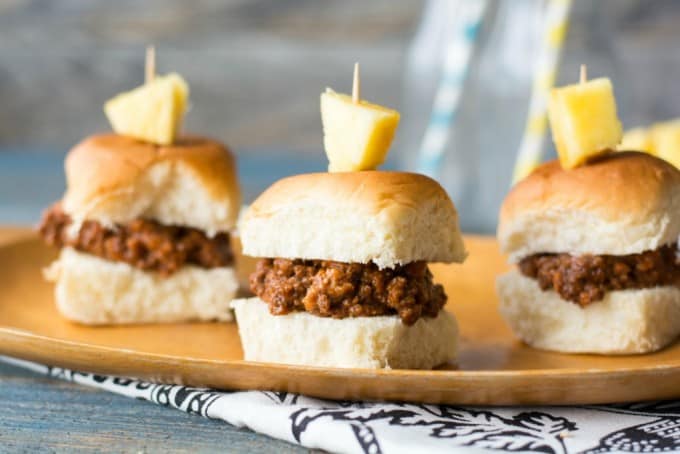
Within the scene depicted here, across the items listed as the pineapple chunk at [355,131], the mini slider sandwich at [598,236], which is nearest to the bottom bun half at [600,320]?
the mini slider sandwich at [598,236]

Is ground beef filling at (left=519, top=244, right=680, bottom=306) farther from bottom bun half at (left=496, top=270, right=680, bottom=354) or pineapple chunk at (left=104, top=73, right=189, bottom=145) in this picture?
pineapple chunk at (left=104, top=73, right=189, bottom=145)

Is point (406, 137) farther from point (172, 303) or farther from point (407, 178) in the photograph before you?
point (407, 178)

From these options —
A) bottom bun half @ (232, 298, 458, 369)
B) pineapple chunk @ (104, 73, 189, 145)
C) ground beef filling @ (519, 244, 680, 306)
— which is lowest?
bottom bun half @ (232, 298, 458, 369)

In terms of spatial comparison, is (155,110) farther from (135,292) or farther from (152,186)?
(135,292)

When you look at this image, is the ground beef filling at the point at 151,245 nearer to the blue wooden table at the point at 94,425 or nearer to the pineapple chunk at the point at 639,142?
the blue wooden table at the point at 94,425

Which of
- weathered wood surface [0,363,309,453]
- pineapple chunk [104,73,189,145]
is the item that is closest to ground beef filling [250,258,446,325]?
weathered wood surface [0,363,309,453]

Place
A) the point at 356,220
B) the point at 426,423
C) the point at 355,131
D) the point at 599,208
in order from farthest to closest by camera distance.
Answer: the point at 599,208 < the point at 355,131 < the point at 356,220 < the point at 426,423

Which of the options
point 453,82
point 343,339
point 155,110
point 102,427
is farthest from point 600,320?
point 453,82
